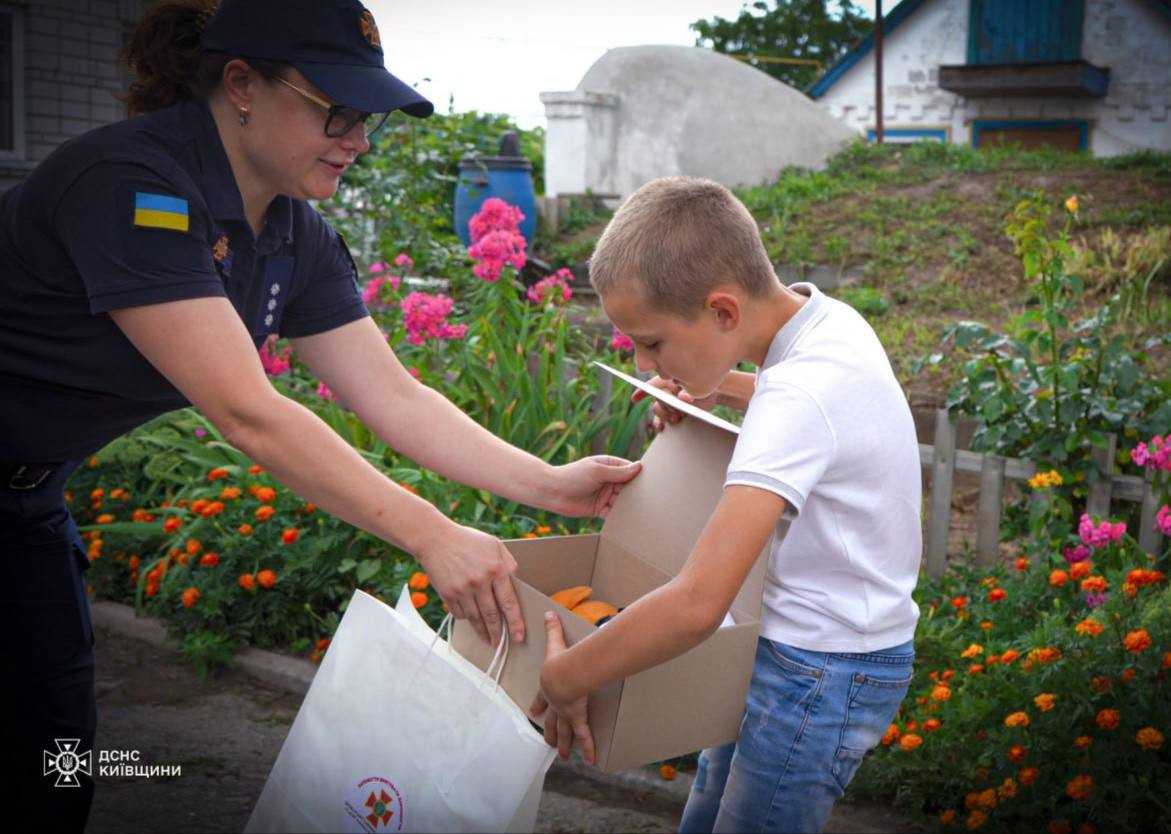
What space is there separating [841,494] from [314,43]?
1.12 m

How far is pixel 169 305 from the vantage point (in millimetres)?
1751

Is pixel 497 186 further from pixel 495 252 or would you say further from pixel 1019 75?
pixel 1019 75

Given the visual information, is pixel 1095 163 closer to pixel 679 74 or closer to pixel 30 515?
pixel 679 74

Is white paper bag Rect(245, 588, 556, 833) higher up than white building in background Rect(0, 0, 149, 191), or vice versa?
white building in background Rect(0, 0, 149, 191)

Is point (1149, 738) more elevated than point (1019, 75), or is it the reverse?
point (1019, 75)

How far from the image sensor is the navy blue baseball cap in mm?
1853

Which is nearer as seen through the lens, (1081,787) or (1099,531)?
(1081,787)

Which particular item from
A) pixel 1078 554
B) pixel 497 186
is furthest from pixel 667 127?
pixel 1078 554

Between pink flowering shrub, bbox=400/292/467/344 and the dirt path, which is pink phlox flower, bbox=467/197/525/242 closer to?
pink flowering shrub, bbox=400/292/467/344

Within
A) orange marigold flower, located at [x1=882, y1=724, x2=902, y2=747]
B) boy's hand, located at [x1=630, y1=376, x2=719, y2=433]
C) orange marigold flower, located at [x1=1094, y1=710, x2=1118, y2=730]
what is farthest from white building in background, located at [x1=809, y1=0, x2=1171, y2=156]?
boy's hand, located at [x1=630, y1=376, x2=719, y2=433]

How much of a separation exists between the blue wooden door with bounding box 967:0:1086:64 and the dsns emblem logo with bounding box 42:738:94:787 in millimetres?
18559

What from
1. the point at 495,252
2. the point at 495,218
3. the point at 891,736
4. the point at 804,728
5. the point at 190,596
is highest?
the point at 495,218

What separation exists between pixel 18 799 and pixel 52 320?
0.84 metres

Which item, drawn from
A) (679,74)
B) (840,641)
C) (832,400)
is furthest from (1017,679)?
(679,74)
